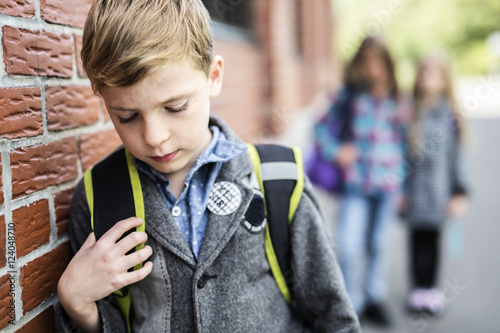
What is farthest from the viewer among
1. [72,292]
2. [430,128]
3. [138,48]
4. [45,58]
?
[430,128]

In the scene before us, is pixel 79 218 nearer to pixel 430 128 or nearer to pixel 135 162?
pixel 135 162

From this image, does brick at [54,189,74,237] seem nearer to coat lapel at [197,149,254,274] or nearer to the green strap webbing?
the green strap webbing

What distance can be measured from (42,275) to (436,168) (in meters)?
3.13

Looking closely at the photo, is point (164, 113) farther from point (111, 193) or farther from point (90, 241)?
point (90, 241)

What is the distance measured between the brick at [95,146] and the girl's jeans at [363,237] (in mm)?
2336

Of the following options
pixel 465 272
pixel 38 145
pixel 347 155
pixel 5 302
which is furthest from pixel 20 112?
pixel 465 272

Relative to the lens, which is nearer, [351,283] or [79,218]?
[79,218]

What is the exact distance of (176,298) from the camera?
1.39 metres

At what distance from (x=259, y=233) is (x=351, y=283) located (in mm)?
2529

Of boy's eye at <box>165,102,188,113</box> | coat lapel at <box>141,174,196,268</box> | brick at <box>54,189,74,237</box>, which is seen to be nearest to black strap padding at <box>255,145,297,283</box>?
coat lapel at <box>141,174,196,268</box>

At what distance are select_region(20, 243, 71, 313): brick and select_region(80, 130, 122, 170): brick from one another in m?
0.31

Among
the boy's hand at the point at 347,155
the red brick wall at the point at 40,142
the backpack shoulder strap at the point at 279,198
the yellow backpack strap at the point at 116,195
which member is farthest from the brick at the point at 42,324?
the boy's hand at the point at 347,155

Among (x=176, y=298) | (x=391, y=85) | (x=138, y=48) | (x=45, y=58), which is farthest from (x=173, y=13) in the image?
(x=391, y=85)

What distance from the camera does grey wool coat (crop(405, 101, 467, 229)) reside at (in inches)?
147
